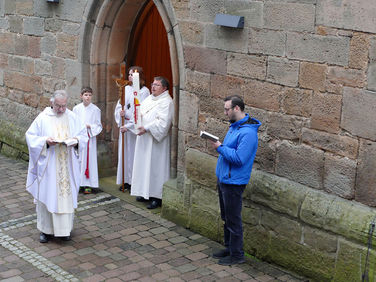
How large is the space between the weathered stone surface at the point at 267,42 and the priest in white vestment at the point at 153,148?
1904mm

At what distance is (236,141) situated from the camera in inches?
268

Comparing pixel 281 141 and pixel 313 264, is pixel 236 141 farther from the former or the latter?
pixel 313 264

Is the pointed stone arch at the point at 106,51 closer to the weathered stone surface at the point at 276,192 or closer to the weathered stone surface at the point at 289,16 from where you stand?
the weathered stone surface at the point at 289,16

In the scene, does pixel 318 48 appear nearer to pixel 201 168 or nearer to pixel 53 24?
pixel 201 168

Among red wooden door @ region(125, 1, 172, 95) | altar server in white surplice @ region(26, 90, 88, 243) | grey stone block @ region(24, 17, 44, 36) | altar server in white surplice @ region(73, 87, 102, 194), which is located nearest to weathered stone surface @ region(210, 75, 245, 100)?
altar server in white surplice @ region(26, 90, 88, 243)

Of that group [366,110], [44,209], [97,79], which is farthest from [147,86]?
[366,110]

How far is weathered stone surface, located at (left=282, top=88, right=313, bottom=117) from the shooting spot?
675 centimetres

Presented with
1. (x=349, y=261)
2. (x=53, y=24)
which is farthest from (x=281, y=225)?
(x=53, y=24)

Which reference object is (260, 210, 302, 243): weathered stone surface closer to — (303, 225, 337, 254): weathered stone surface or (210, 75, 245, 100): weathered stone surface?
(303, 225, 337, 254): weathered stone surface

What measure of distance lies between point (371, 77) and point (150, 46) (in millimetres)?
4448

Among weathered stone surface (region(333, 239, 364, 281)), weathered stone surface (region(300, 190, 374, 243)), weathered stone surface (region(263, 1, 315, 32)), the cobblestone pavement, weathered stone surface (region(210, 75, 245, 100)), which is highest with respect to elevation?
weathered stone surface (region(263, 1, 315, 32))

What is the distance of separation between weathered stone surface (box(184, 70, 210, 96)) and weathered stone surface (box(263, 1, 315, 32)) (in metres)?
1.12

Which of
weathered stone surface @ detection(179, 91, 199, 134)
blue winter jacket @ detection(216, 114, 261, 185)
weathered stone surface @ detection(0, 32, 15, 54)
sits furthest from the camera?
weathered stone surface @ detection(0, 32, 15, 54)

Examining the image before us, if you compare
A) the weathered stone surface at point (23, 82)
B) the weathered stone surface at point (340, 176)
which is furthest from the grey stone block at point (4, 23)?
the weathered stone surface at point (340, 176)
